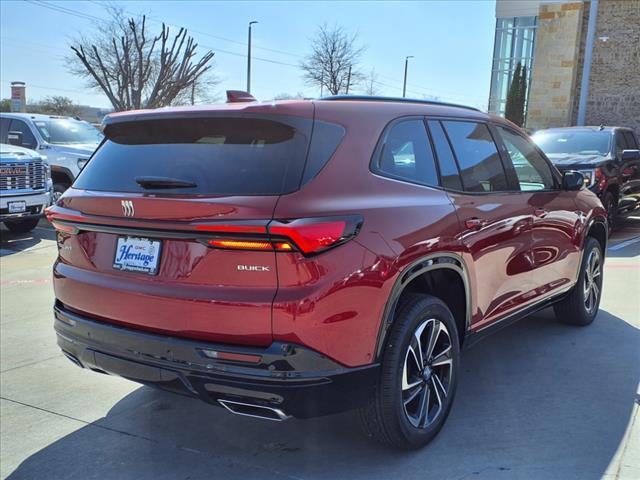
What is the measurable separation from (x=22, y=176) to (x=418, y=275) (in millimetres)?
8533

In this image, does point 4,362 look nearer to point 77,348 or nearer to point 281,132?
point 77,348

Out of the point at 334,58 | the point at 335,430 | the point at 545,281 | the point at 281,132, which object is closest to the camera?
the point at 281,132

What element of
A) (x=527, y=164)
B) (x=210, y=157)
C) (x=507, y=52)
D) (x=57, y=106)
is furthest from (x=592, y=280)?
(x=57, y=106)

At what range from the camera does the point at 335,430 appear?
3336 mm

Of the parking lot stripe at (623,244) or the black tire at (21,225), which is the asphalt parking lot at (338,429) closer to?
the parking lot stripe at (623,244)

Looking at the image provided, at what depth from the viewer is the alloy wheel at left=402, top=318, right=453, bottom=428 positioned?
2941mm

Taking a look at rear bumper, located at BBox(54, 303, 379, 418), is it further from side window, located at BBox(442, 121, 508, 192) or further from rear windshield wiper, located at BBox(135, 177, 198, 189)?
side window, located at BBox(442, 121, 508, 192)

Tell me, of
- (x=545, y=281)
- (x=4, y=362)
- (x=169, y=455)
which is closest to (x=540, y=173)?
(x=545, y=281)

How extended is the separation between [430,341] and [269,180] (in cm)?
123

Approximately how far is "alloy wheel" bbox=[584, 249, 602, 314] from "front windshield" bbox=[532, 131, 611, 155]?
5.42 meters

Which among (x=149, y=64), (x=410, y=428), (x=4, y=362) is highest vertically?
(x=149, y=64)

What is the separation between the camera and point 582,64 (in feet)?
76.9

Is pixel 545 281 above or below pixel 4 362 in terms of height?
above

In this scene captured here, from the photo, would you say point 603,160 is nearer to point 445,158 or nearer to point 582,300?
point 582,300
